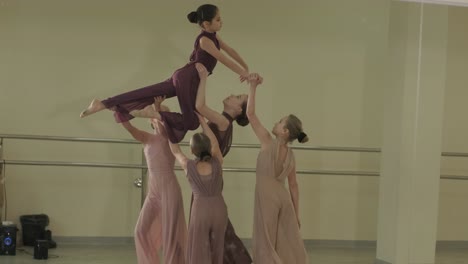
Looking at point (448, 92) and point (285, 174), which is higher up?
point (448, 92)

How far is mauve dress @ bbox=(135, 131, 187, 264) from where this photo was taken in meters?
4.76

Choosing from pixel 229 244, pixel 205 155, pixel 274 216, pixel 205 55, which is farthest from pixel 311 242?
pixel 205 55

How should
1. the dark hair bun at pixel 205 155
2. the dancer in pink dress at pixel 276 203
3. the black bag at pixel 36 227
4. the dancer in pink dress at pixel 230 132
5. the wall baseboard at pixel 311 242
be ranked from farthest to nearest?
the wall baseboard at pixel 311 242, the black bag at pixel 36 227, the dancer in pink dress at pixel 276 203, the dancer in pink dress at pixel 230 132, the dark hair bun at pixel 205 155

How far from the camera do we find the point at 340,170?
6.56 m

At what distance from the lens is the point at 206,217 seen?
4496mm

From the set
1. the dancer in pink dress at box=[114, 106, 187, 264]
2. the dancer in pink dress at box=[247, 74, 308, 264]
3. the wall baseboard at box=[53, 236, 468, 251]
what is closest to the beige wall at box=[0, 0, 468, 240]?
the wall baseboard at box=[53, 236, 468, 251]

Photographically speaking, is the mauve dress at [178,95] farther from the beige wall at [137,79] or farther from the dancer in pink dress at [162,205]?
the beige wall at [137,79]

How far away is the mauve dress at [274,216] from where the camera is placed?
4836mm

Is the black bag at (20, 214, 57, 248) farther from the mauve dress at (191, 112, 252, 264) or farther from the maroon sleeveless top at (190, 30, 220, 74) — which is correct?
the maroon sleeveless top at (190, 30, 220, 74)

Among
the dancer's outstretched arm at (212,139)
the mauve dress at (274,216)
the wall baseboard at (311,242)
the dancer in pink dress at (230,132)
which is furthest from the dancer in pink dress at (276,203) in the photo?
the wall baseboard at (311,242)

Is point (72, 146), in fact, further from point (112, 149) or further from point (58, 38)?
point (58, 38)

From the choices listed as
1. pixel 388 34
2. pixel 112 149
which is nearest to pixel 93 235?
pixel 112 149

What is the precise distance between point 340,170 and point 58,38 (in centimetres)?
254

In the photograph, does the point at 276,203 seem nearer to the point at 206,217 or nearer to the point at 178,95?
the point at 206,217
